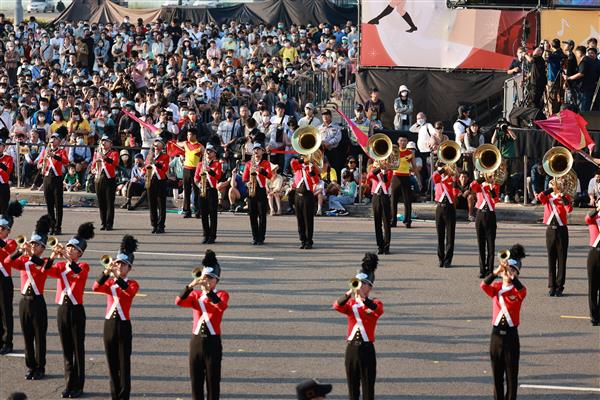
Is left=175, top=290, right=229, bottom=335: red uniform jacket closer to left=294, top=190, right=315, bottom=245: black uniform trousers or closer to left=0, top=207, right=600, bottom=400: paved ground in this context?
left=0, top=207, right=600, bottom=400: paved ground

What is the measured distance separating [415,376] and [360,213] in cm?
930

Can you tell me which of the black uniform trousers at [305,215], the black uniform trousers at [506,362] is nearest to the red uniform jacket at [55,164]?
the black uniform trousers at [305,215]

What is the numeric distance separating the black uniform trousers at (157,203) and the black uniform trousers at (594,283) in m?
7.60

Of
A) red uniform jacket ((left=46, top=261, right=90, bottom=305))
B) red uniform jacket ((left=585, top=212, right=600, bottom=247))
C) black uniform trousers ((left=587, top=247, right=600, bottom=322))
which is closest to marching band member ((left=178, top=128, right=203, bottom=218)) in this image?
red uniform jacket ((left=585, top=212, right=600, bottom=247))

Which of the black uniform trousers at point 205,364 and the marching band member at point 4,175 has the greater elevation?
the marching band member at point 4,175

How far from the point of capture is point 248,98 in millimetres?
26812

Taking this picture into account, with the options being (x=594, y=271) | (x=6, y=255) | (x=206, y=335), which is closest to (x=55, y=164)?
(x=6, y=255)

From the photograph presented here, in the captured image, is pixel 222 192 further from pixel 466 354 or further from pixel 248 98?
pixel 466 354

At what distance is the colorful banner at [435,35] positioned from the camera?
89.1 feet

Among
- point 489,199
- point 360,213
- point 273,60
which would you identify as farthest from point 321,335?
point 273,60

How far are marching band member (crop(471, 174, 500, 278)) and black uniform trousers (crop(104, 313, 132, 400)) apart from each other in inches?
256

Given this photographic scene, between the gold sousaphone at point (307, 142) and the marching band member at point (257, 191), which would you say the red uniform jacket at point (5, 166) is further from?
the gold sousaphone at point (307, 142)

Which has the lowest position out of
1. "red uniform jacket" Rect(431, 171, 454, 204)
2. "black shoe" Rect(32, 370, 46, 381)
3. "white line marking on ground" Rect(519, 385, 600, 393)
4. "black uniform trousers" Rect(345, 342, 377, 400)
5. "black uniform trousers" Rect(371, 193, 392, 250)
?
"white line marking on ground" Rect(519, 385, 600, 393)

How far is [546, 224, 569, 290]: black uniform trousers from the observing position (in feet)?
55.5
